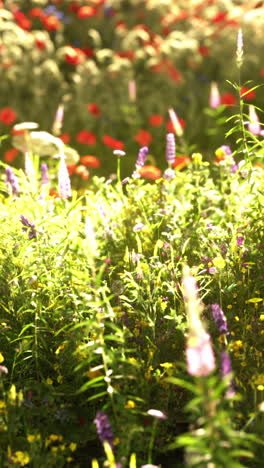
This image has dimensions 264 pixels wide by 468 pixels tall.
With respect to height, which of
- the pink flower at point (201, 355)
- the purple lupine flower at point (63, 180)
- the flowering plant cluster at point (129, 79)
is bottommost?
the pink flower at point (201, 355)

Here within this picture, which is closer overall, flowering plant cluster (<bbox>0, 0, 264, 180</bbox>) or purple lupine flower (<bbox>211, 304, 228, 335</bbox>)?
purple lupine flower (<bbox>211, 304, 228, 335</bbox>)

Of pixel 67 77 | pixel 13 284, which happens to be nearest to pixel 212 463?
pixel 13 284

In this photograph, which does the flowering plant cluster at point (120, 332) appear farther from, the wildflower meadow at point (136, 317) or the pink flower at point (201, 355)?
the pink flower at point (201, 355)

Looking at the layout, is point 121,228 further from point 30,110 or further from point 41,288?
point 30,110

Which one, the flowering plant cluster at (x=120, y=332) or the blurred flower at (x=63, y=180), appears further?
the blurred flower at (x=63, y=180)

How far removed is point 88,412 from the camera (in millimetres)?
2021

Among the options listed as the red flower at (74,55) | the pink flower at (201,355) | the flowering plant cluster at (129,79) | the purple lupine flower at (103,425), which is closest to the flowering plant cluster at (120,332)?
the purple lupine flower at (103,425)

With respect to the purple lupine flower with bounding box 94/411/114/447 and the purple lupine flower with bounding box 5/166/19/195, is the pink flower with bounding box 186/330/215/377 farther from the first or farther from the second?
the purple lupine flower with bounding box 5/166/19/195

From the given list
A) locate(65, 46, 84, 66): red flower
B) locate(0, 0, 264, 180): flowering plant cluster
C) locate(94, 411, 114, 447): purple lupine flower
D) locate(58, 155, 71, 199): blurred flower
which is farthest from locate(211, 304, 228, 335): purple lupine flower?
locate(65, 46, 84, 66): red flower

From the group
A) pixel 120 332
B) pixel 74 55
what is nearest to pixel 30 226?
pixel 120 332

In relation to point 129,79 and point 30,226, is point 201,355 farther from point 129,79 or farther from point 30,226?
point 129,79

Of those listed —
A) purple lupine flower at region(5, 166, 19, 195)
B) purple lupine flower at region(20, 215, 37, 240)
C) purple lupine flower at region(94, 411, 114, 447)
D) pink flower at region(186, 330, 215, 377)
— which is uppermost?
purple lupine flower at region(5, 166, 19, 195)

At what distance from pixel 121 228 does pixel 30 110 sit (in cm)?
312

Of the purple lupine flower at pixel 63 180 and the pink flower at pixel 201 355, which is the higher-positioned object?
the purple lupine flower at pixel 63 180
